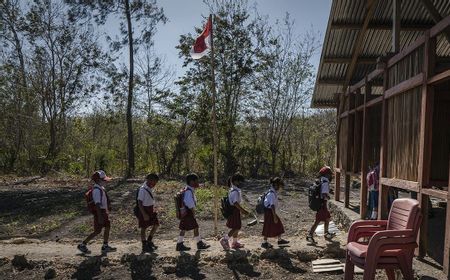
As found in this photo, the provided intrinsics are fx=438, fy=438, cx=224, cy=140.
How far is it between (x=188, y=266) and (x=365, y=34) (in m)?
7.34

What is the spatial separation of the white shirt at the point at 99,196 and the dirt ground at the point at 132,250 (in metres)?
0.89

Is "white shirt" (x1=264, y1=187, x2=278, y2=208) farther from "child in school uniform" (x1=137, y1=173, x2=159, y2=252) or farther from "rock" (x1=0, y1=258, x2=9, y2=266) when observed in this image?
"rock" (x1=0, y1=258, x2=9, y2=266)

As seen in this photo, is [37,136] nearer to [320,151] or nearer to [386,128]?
[320,151]

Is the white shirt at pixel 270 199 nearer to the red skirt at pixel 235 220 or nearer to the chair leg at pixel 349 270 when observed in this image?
the red skirt at pixel 235 220

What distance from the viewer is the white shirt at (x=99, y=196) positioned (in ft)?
26.2

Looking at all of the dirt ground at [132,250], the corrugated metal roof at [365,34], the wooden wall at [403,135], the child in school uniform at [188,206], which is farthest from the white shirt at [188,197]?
the corrugated metal roof at [365,34]

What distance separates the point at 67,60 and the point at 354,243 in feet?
74.1

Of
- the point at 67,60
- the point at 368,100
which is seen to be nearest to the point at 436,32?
the point at 368,100

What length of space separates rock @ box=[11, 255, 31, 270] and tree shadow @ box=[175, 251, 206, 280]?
256 centimetres

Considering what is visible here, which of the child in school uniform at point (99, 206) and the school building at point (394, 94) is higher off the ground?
the school building at point (394, 94)

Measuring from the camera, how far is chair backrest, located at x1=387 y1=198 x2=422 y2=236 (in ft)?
15.8

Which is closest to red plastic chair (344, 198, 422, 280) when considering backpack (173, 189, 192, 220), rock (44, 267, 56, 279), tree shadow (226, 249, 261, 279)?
tree shadow (226, 249, 261, 279)

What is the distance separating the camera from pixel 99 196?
314 inches

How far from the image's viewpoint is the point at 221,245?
8.38 meters
